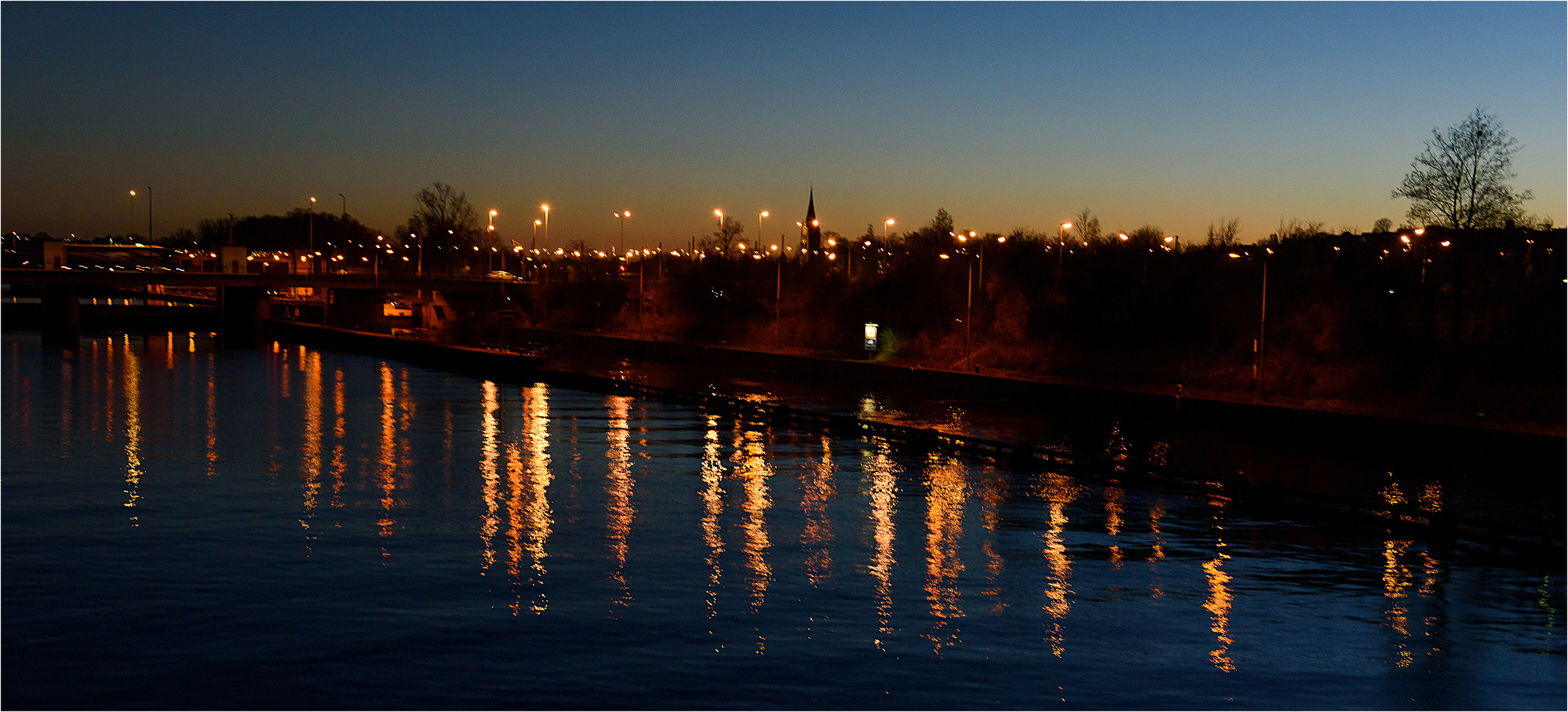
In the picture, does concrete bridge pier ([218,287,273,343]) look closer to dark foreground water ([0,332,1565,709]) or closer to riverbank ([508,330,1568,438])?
riverbank ([508,330,1568,438])

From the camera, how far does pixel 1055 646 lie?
51.1 ft

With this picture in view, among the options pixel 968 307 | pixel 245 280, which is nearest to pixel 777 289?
pixel 968 307

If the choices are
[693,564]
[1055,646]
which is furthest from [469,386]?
[1055,646]

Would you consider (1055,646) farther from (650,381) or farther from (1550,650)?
(650,381)

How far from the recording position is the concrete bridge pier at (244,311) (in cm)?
11056

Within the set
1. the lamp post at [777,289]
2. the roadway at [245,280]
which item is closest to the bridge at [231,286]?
the roadway at [245,280]

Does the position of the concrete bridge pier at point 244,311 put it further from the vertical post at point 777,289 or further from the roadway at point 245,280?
the vertical post at point 777,289

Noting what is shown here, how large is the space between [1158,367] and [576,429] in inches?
977

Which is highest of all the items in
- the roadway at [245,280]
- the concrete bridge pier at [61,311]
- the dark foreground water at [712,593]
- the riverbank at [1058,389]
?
the roadway at [245,280]

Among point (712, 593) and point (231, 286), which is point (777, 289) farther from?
point (712, 593)

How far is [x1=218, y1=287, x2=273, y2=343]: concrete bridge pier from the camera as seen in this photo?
111m

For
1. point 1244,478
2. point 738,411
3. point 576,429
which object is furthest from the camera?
point 738,411

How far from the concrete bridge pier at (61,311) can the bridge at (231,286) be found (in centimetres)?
5

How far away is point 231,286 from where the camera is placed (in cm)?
10800
